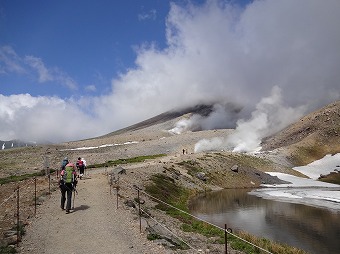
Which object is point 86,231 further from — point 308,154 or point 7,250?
point 308,154

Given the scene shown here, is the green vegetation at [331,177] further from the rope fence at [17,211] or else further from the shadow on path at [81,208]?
the shadow on path at [81,208]

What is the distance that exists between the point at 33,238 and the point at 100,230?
13.0ft

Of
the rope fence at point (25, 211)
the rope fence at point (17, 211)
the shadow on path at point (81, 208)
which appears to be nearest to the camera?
the rope fence at point (17, 211)

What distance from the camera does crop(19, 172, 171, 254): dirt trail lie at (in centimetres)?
1881

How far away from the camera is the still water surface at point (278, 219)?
3170cm

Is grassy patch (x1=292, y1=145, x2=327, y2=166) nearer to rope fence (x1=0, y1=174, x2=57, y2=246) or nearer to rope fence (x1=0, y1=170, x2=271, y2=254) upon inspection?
rope fence (x1=0, y1=170, x2=271, y2=254)

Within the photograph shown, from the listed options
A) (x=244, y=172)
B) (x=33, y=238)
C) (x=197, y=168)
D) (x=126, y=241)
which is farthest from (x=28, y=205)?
(x=244, y=172)

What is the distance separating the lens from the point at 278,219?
42.4 m

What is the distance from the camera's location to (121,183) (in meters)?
44.7

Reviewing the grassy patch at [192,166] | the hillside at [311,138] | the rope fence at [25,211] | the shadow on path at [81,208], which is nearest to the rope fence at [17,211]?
the rope fence at [25,211]

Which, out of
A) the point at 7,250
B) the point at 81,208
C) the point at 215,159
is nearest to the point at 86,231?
the point at 7,250

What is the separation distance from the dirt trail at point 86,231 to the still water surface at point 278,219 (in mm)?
14724

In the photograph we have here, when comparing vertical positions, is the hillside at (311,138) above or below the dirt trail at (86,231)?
above

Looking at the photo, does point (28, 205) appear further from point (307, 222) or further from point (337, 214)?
point (337, 214)
